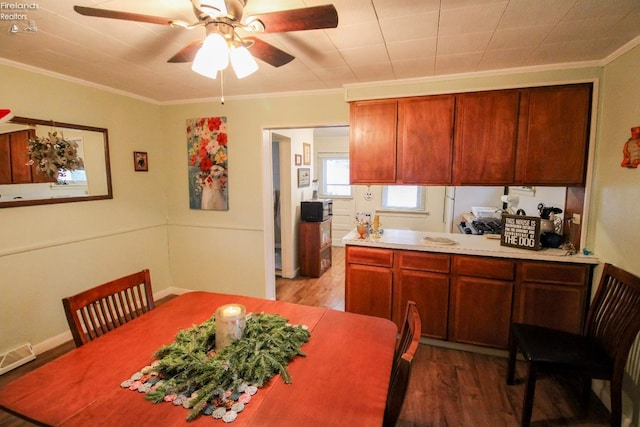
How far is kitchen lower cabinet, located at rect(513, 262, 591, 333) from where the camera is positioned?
232 centimetres

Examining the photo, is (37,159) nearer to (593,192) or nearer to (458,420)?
(458,420)

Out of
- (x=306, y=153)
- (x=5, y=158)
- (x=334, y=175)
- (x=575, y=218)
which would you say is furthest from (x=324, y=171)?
(x=5, y=158)

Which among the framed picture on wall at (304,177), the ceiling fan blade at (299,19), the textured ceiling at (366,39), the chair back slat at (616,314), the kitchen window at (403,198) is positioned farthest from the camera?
the kitchen window at (403,198)

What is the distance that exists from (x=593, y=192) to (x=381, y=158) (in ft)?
5.31

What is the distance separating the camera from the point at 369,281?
111 inches

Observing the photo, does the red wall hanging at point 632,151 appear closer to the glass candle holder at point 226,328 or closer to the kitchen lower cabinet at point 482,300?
the kitchen lower cabinet at point 482,300

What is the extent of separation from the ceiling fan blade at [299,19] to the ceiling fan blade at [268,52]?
142 millimetres

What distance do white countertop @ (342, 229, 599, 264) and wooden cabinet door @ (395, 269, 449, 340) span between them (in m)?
0.23

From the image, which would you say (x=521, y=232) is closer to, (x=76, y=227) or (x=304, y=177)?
(x=304, y=177)

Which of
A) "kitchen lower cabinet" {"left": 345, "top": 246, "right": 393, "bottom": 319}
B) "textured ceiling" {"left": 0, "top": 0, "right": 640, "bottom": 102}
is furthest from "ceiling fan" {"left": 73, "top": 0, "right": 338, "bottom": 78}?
"kitchen lower cabinet" {"left": 345, "top": 246, "right": 393, "bottom": 319}

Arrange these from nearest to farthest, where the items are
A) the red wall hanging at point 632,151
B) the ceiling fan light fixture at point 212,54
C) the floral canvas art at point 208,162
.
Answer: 1. the ceiling fan light fixture at point 212,54
2. the red wall hanging at point 632,151
3. the floral canvas art at point 208,162

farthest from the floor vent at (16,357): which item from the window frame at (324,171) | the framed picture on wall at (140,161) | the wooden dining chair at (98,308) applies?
the window frame at (324,171)

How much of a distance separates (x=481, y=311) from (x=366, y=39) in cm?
224

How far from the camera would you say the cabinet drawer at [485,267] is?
8.02 ft
